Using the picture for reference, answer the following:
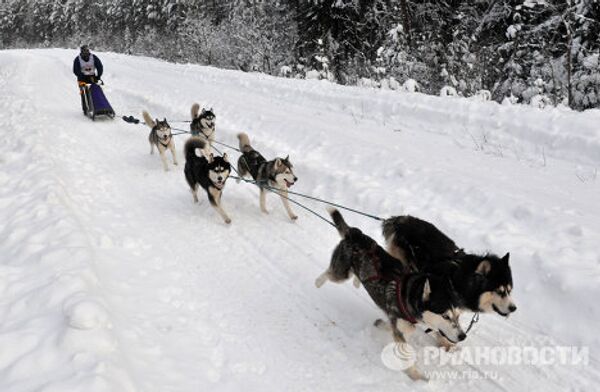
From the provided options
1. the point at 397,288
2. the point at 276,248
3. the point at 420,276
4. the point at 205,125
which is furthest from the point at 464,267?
the point at 205,125

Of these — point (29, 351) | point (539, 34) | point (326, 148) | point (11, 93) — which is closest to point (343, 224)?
point (29, 351)

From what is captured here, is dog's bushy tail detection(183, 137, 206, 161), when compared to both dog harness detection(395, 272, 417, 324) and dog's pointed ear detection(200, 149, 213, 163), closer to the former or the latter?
dog's pointed ear detection(200, 149, 213, 163)

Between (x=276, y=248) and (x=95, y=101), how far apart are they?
7924 millimetres

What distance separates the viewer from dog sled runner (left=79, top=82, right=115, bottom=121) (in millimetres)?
10594

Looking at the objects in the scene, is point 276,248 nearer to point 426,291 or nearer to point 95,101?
point 426,291

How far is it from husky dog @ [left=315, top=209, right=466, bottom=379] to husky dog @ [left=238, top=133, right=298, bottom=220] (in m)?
1.74

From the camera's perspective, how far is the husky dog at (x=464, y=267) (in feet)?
9.50

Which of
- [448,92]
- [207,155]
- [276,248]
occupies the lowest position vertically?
[276,248]

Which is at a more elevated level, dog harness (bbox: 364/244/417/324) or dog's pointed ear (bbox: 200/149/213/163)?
dog's pointed ear (bbox: 200/149/213/163)

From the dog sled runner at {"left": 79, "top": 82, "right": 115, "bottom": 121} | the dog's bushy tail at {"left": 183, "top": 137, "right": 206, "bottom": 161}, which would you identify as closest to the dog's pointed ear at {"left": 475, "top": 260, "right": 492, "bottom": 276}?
the dog's bushy tail at {"left": 183, "top": 137, "right": 206, "bottom": 161}

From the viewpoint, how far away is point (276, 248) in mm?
5047

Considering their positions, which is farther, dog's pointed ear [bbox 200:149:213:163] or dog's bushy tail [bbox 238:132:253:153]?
dog's bushy tail [bbox 238:132:253:153]

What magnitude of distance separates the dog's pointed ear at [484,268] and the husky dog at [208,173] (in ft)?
11.7

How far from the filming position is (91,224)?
5.40 m
